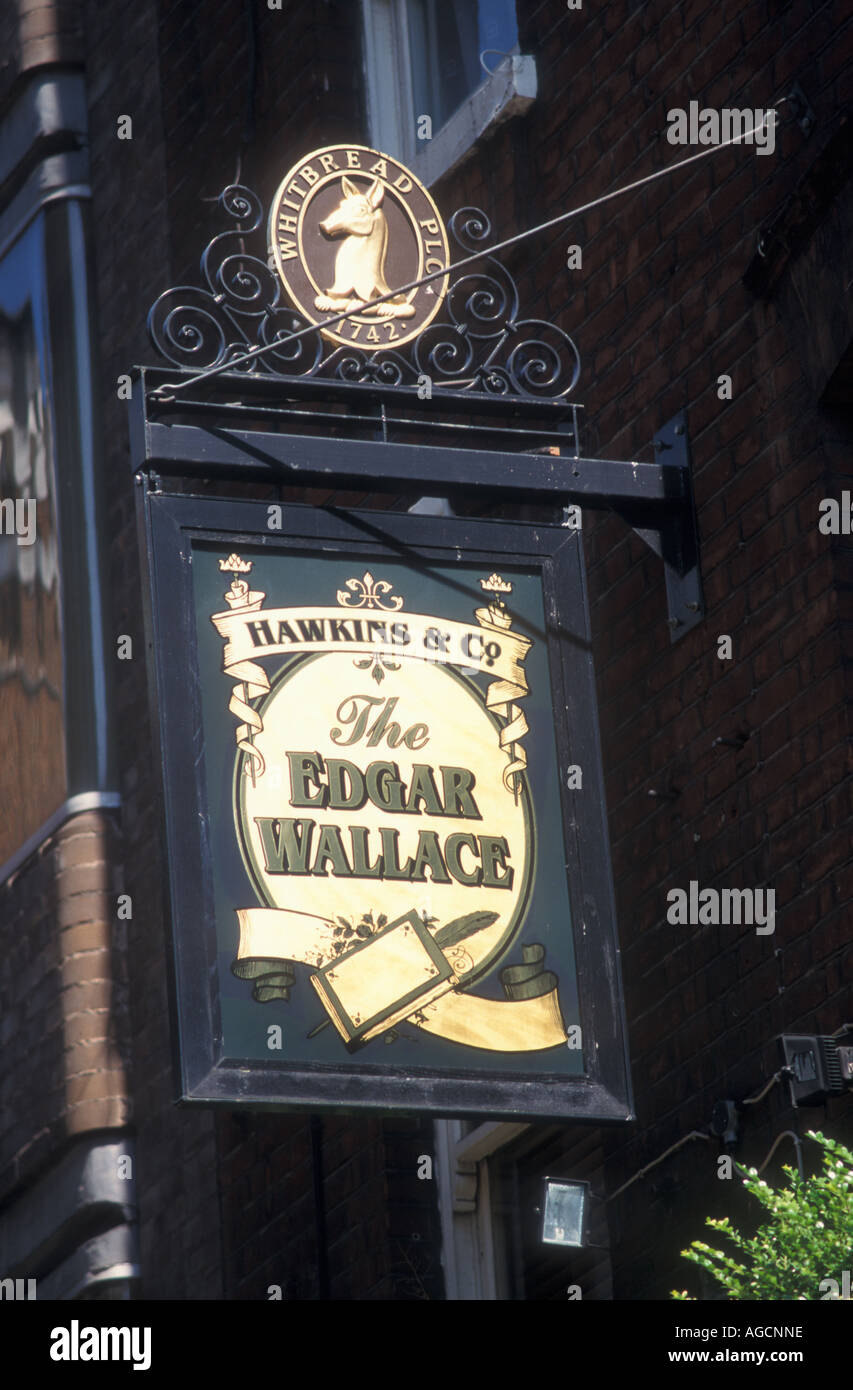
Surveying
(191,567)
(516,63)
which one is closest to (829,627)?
(191,567)

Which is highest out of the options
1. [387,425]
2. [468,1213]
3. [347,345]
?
[347,345]

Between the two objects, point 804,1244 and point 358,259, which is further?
point 358,259

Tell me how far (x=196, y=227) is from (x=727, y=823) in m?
5.01

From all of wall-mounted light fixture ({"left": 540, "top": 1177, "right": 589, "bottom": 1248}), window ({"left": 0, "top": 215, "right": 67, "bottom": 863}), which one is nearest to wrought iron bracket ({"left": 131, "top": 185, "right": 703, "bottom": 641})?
wall-mounted light fixture ({"left": 540, "top": 1177, "right": 589, "bottom": 1248})

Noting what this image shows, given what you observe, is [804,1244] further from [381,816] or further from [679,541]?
[679,541]

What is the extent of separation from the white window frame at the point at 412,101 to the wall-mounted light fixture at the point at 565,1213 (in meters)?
3.82

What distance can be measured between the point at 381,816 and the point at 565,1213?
1.58 metres

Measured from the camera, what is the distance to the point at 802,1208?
18.6 ft

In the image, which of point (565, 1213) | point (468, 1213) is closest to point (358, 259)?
point (565, 1213)

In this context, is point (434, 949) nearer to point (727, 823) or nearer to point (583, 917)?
point (583, 917)

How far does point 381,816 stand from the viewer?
6883 mm

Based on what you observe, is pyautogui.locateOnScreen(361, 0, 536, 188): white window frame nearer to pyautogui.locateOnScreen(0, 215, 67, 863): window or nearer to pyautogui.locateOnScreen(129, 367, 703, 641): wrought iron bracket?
pyautogui.locateOnScreen(129, 367, 703, 641): wrought iron bracket

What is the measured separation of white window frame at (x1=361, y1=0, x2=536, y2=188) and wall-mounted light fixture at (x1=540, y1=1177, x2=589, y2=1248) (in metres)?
3.82

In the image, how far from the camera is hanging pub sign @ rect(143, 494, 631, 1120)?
6625 millimetres
